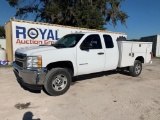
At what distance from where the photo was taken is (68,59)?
575 cm

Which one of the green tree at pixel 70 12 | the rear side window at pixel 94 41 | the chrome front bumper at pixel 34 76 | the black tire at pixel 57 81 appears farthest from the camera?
the green tree at pixel 70 12

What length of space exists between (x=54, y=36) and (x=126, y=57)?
647cm

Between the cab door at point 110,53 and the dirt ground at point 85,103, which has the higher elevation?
the cab door at point 110,53

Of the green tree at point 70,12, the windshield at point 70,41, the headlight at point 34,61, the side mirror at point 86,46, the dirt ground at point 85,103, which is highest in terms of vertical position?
the green tree at point 70,12

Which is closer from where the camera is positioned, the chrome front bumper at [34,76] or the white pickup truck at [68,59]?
the chrome front bumper at [34,76]

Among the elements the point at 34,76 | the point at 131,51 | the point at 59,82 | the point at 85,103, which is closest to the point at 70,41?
the point at 59,82

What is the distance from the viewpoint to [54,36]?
42.0 ft

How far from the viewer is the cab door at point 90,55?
20.1 feet

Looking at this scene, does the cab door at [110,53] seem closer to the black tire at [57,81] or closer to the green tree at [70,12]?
the black tire at [57,81]

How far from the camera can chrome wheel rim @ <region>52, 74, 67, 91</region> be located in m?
5.56

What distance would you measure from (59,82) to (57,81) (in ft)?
0.29

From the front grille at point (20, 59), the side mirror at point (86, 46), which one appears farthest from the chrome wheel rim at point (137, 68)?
the front grille at point (20, 59)

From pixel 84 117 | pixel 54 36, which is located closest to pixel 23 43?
pixel 54 36

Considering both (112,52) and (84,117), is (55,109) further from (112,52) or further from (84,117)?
(112,52)
